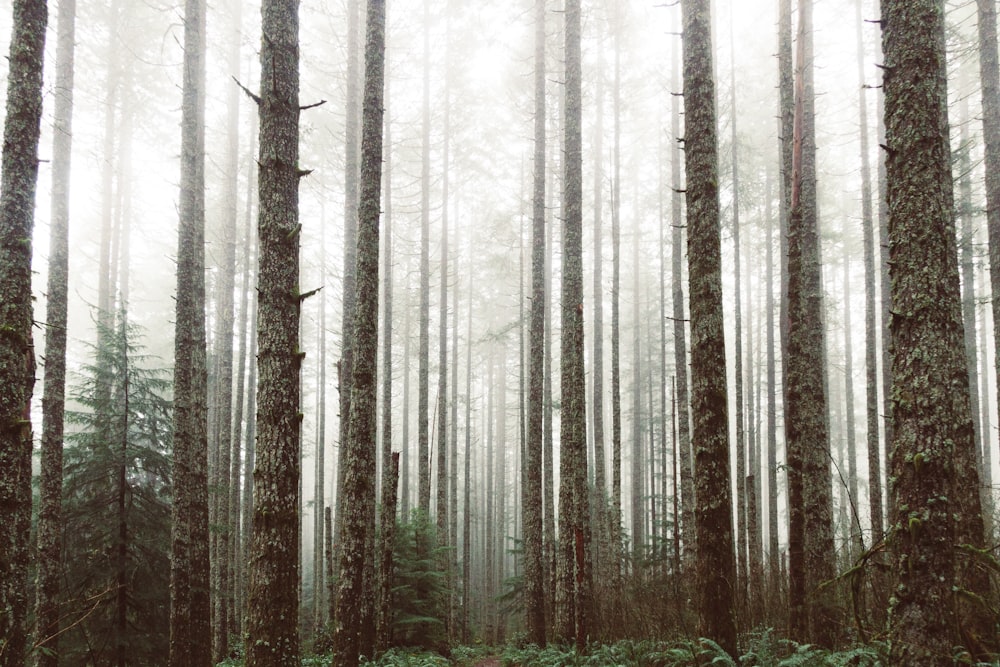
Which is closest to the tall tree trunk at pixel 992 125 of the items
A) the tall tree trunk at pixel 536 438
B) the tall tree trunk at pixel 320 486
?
the tall tree trunk at pixel 536 438

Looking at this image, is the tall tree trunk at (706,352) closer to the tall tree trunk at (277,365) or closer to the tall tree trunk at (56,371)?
the tall tree trunk at (277,365)

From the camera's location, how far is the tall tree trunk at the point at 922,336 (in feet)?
12.4

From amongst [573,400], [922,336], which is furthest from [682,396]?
[922,336]

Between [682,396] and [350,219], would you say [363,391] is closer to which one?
[350,219]

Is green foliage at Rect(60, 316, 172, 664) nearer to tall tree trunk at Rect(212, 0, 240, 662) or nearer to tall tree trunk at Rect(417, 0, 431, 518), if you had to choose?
tall tree trunk at Rect(212, 0, 240, 662)

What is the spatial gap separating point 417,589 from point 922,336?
37.5 feet

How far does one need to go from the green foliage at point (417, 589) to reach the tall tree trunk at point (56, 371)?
590 cm

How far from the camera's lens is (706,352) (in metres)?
6.06

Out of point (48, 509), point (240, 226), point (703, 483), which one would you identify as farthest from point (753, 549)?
point (240, 226)

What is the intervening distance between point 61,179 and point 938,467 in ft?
41.1

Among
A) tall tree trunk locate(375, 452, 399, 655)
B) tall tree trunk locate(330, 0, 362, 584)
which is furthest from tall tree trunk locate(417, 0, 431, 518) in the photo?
tall tree trunk locate(375, 452, 399, 655)

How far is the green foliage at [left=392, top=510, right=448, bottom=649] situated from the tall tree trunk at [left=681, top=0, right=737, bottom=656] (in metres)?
7.85

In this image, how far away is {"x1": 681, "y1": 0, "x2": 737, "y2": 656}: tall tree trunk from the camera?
566cm

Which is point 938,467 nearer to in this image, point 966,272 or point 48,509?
point 48,509
